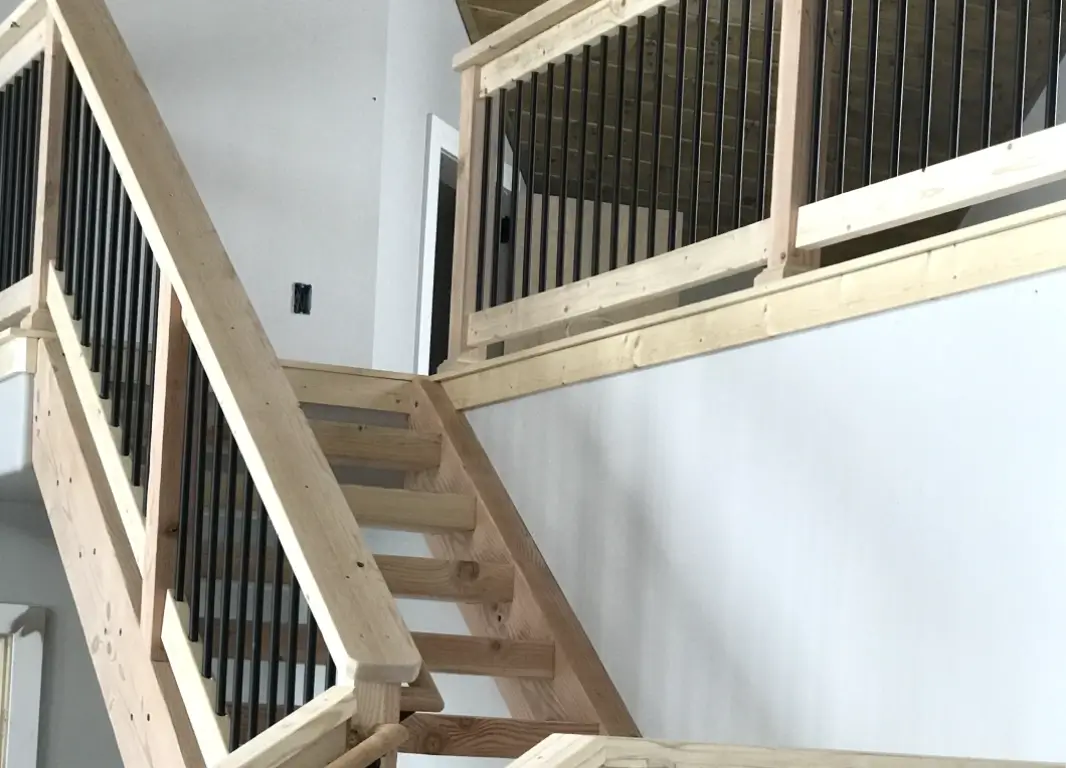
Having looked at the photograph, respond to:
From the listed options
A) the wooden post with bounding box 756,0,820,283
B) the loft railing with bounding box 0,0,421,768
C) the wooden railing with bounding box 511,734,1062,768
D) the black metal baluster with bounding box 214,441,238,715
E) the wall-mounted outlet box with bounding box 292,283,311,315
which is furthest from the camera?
the wall-mounted outlet box with bounding box 292,283,311,315

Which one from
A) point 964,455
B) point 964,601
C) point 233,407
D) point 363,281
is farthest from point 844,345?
point 363,281

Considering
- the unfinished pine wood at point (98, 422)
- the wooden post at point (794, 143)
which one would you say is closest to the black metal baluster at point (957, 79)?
the wooden post at point (794, 143)

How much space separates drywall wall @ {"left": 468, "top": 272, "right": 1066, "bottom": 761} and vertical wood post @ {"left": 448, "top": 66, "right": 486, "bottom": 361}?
590 millimetres

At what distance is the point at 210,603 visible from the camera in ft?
8.82

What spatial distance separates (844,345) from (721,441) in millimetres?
420

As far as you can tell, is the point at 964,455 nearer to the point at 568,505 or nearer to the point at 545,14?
the point at 568,505

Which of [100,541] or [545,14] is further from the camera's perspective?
[545,14]

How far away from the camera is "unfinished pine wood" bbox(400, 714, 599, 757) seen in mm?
3006

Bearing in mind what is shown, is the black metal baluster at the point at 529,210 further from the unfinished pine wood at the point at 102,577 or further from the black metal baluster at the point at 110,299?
the unfinished pine wood at the point at 102,577

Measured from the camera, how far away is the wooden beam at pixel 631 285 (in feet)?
10.6

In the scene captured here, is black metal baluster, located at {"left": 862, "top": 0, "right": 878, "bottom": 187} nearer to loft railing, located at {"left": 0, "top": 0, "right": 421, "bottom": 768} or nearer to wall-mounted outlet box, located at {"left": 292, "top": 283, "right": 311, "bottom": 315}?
A: loft railing, located at {"left": 0, "top": 0, "right": 421, "bottom": 768}

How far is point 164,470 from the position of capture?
287 cm

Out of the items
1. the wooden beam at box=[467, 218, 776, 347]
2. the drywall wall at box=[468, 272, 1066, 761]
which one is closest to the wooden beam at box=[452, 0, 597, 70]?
the wooden beam at box=[467, 218, 776, 347]

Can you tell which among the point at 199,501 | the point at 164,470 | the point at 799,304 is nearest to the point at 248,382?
the point at 199,501
